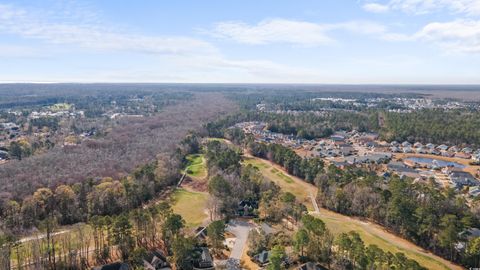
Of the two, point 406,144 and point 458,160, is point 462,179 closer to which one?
point 458,160

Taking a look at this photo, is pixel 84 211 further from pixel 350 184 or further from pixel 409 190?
pixel 409 190

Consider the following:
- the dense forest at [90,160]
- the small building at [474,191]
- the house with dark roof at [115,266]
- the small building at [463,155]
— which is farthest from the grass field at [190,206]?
the small building at [463,155]

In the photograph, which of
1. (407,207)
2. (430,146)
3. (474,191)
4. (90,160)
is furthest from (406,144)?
(90,160)

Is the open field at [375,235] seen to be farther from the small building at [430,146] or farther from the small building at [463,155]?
the small building at [430,146]

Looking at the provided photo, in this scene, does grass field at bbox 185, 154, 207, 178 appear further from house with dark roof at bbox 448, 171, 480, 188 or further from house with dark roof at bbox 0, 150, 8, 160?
house with dark roof at bbox 448, 171, 480, 188

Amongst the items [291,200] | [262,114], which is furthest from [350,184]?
[262,114]

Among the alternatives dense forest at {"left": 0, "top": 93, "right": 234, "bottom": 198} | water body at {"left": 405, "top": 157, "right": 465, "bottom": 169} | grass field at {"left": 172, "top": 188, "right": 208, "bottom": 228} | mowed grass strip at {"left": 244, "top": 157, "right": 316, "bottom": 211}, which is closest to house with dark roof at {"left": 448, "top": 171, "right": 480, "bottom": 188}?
water body at {"left": 405, "top": 157, "right": 465, "bottom": 169}
